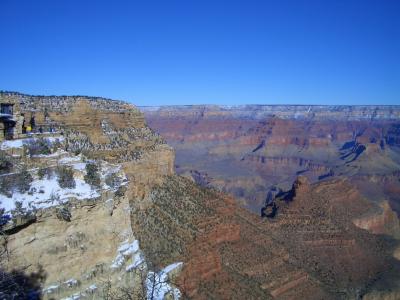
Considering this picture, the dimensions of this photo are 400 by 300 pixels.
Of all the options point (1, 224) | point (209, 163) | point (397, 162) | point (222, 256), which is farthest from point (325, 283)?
point (397, 162)

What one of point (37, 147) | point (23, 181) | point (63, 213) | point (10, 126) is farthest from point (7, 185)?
point (10, 126)

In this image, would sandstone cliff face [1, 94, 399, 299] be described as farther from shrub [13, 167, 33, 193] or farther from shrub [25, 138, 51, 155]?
shrub [13, 167, 33, 193]

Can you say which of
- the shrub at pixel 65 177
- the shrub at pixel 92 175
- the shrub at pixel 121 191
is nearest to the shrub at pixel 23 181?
the shrub at pixel 65 177

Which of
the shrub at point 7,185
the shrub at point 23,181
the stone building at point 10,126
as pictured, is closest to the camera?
the shrub at point 7,185

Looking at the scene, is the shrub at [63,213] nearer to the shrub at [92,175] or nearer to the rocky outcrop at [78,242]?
the rocky outcrop at [78,242]

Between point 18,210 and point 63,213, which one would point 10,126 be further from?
point 18,210

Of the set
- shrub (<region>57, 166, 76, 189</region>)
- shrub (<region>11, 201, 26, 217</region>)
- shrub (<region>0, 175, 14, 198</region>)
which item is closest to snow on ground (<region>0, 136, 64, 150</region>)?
shrub (<region>57, 166, 76, 189</region>)
